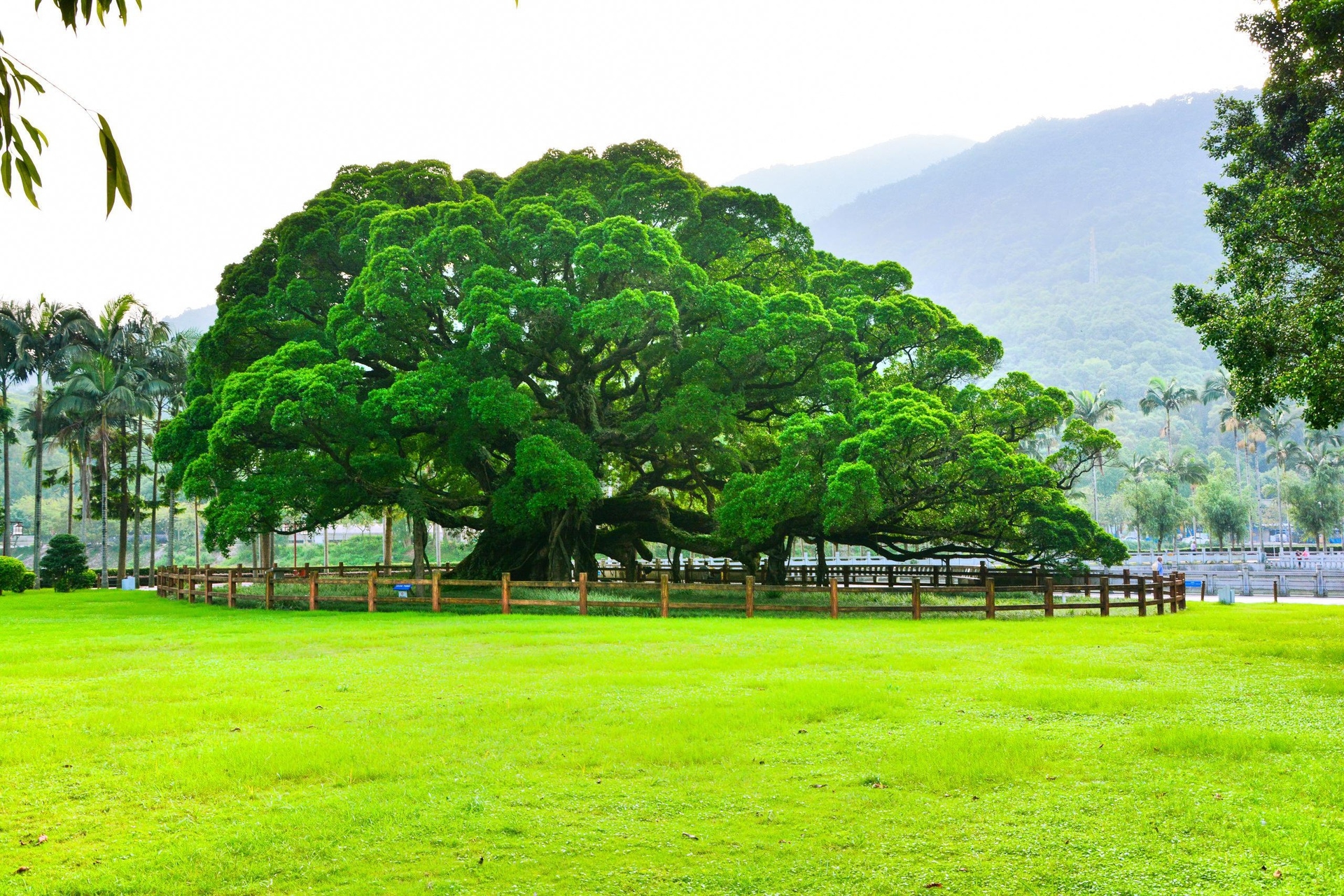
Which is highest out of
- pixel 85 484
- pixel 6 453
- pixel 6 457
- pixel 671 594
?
pixel 6 453

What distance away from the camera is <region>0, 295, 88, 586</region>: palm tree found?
140 feet

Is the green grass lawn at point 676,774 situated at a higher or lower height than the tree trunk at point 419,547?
lower

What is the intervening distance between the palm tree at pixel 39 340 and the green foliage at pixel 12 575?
387cm

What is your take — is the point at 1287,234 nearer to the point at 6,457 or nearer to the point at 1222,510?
the point at 6,457

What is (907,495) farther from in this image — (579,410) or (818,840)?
(818,840)

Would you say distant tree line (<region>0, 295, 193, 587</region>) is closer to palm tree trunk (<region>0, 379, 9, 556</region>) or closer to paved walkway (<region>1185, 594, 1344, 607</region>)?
palm tree trunk (<region>0, 379, 9, 556</region>)

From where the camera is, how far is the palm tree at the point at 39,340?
42688mm

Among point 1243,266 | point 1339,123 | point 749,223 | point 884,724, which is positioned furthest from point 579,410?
point 884,724

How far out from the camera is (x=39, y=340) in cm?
4309

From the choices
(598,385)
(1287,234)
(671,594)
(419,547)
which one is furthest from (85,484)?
(1287,234)

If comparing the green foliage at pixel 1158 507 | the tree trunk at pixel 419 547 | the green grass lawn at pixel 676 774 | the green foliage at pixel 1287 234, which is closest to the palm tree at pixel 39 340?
the tree trunk at pixel 419 547

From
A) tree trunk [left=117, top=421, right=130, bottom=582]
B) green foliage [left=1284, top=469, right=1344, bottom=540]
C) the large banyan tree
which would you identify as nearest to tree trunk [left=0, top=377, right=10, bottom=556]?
tree trunk [left=117, top=421, right=130, bottom=582]

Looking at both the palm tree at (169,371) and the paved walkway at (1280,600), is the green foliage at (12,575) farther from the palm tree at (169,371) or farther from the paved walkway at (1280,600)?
the paved walkway at (1280,600)

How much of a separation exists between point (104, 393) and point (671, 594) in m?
30.3
